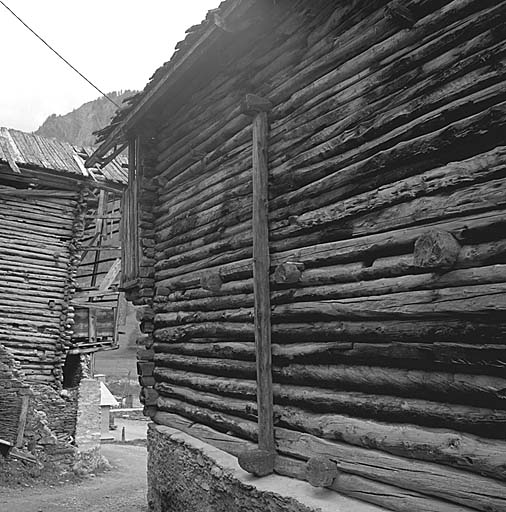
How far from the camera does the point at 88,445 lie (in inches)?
611

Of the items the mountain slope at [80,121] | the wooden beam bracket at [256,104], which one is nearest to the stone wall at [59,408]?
the wooden beam bracket at [256,104]

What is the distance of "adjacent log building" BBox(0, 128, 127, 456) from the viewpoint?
14609 mm

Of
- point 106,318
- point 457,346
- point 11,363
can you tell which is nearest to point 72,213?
point 106,318

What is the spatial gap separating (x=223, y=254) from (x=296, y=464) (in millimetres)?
2407

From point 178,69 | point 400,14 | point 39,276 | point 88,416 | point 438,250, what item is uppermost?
point 178,69

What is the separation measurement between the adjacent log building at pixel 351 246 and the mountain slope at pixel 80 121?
8407cm

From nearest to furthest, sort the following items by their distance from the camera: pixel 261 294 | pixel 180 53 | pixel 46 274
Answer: pixel 261 294 → pixel 180 53 → pixel 46 274

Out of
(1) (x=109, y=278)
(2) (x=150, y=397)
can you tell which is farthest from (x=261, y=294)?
(1) (x=109, y=278)

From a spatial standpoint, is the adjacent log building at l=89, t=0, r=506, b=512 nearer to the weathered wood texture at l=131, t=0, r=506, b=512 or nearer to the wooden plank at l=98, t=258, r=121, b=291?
the weathered wood texture at l=131, t=0, r=506, b=512

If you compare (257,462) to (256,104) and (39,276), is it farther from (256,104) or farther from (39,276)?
(39,276)

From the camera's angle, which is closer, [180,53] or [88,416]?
[180,53]

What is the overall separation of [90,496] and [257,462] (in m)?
8.47

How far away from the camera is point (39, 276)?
1513 centimetres

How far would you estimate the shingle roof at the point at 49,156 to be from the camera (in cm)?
1484
